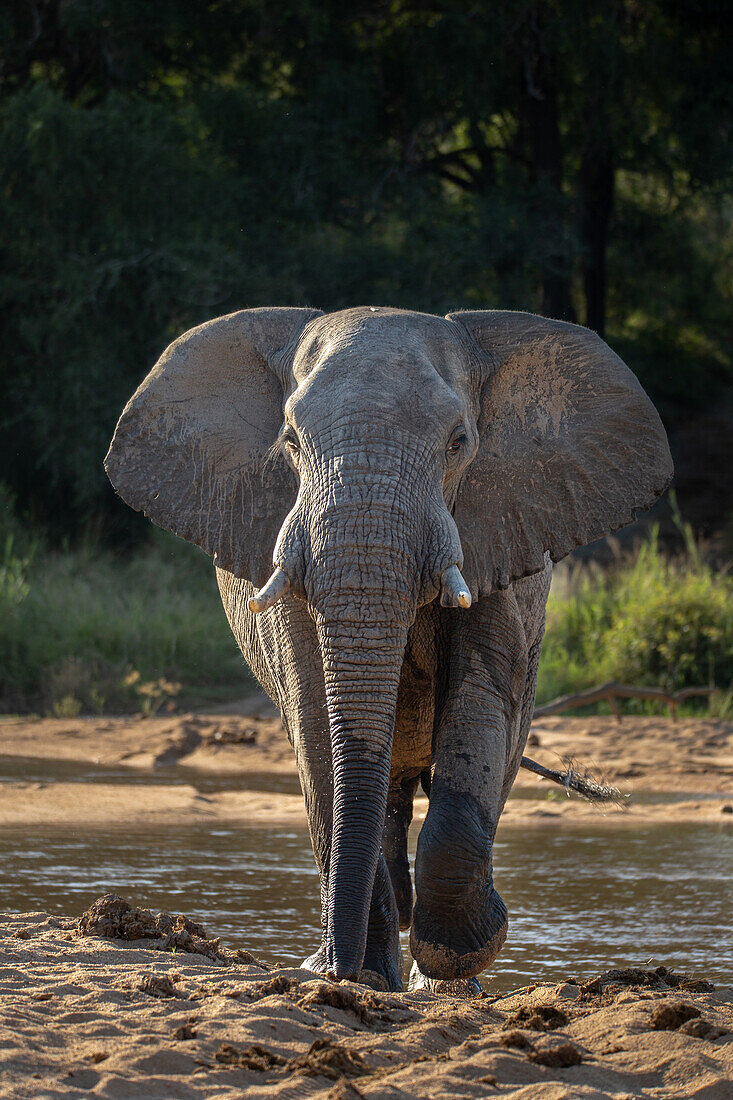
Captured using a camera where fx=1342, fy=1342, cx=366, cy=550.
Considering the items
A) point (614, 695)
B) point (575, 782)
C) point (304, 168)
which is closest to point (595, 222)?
point (304, 168)

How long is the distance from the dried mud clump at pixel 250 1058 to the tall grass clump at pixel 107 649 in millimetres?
8819

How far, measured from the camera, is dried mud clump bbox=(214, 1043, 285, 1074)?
306 cm

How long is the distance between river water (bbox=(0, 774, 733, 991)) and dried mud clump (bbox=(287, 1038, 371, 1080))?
1.83 metres

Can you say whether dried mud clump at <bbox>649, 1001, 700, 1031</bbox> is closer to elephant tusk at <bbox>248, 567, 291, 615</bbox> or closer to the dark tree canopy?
elephant tusk at <bbox>248, 567, 291, 615</bbox>

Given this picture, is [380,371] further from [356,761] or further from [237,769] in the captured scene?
[237,769]

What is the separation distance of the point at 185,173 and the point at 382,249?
113 inches

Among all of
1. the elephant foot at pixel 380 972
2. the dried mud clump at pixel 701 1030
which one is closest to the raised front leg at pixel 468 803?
the elephant foot at pixel 380 972

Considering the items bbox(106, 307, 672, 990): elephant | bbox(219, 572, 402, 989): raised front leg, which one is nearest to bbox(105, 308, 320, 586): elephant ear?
bbox(106, 307, 672, 990): elephant

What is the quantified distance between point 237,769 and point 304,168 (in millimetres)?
11708

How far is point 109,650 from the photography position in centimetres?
1299

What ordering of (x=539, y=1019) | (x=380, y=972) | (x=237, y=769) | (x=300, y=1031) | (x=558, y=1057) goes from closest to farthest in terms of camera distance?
1. (x=558, y=1057)
2. (x=300, y=1031)
3. (x=539, y=1019)
4. (x=380, y=972)
5. (x=237, y=769)

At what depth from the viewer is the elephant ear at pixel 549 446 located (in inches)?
182

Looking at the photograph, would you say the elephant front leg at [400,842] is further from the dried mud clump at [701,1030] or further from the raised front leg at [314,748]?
the dried mud clump at [701,1030]

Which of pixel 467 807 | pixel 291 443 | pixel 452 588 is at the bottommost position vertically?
pixel 467 807
